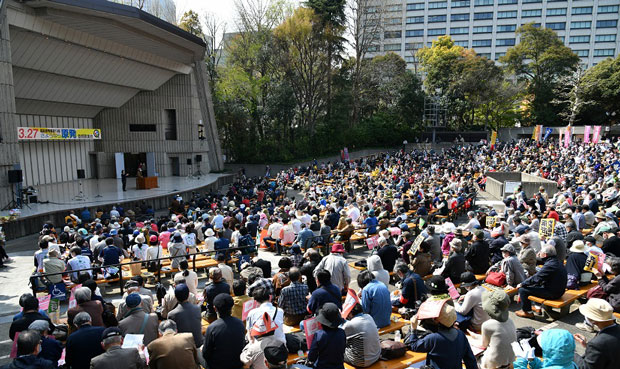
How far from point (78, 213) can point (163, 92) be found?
16098 millimetres

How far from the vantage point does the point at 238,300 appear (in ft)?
16.9

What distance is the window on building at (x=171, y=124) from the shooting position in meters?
30.6

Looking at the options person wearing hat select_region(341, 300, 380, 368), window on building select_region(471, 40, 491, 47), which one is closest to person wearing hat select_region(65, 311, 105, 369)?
person wearing hat select_region(341, 300, 380, 368)

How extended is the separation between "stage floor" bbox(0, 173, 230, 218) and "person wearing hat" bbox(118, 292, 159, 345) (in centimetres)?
1314

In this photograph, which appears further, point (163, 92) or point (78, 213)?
point (163, 92)

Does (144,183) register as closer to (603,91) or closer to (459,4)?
(603,91)

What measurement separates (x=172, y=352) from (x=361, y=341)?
198 cm

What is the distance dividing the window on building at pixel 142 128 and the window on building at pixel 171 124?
36.7 inches

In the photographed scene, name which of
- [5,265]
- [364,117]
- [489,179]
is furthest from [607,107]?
[5,265]

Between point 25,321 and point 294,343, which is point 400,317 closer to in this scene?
point 294,343

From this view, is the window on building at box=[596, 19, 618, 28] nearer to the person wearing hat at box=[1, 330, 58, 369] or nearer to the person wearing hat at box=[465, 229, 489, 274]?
the person wearing hat at box=[465, 229, 489, 274]

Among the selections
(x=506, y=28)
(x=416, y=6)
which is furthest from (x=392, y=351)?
(x=416, y=6)

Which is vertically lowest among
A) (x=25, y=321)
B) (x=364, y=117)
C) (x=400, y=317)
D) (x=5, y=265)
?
(x=5, y=265)

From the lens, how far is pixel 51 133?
71.0 feet
